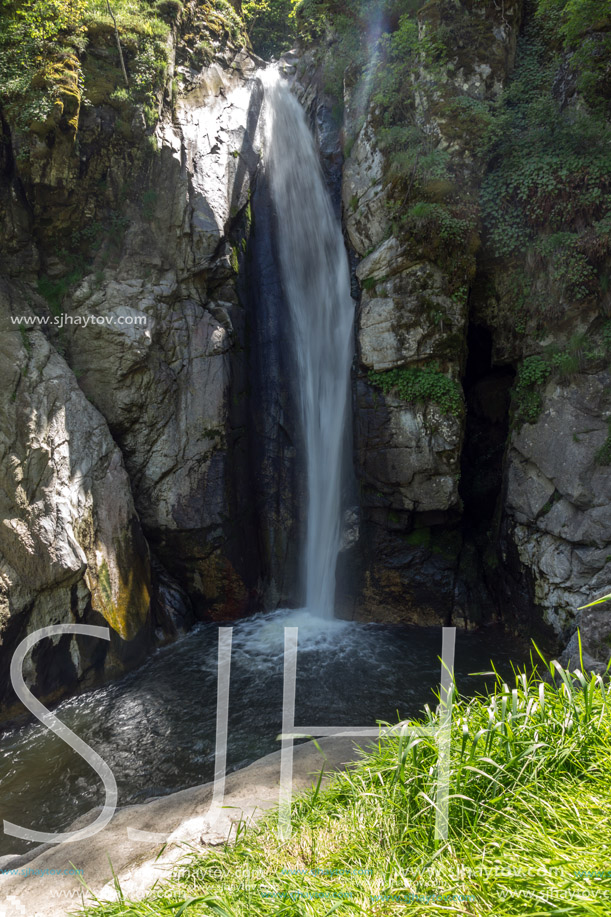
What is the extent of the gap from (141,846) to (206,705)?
301cm

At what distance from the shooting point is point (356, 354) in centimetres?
831

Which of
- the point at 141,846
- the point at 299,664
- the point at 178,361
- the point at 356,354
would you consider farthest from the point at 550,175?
the point at 141,846

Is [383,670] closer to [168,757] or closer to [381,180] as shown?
[168,757]

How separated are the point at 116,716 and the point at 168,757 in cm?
107

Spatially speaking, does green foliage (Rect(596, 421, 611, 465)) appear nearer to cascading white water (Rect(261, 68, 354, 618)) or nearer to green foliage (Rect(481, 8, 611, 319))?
green foliage (Rect(481, 8, 611, 319))

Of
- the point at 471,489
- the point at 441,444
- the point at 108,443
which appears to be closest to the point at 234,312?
the point at 108,443

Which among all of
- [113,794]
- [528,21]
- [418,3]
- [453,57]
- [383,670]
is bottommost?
[113,794]

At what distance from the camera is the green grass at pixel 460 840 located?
1.62 meters

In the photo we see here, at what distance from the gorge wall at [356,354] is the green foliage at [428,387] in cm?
3

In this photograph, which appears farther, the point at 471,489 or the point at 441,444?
the point at 471,489

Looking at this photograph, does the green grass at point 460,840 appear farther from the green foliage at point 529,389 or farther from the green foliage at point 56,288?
the green foliage at point 56,288

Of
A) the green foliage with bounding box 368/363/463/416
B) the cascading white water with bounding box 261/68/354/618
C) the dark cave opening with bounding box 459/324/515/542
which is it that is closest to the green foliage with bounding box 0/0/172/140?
the cascading white water with bounding box 261/68/354/618

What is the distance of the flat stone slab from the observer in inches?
99.1

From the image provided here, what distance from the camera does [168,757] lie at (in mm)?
4867
